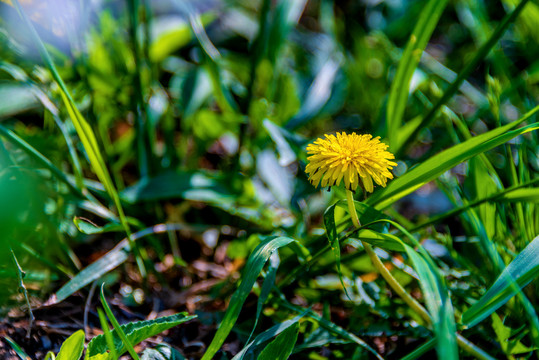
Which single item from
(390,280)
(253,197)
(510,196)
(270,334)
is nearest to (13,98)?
(253,197)

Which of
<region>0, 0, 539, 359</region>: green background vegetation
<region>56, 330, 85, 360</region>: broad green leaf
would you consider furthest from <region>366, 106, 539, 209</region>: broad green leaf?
<region>56, 330, 85, 360</region>: broad green leaf

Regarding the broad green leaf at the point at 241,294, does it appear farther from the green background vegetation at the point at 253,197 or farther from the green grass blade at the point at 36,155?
the green grass blade at the point at 36,155

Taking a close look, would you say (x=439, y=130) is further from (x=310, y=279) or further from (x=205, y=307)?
(x=205, y=307)

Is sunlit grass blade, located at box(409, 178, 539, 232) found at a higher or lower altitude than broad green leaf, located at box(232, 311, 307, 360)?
higher

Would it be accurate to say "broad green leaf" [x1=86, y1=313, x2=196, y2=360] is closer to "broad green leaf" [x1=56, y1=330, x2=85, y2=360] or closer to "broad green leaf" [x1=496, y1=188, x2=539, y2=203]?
"broad green leaf" [x1=56, y1=330, x2=85, y2=360]

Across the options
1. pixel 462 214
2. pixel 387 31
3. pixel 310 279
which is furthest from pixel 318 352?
pixel 387 31

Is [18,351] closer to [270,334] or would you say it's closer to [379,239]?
[270,334]

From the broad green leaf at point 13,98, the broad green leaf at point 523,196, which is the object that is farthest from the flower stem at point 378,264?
the broad green leaf at point 13,98
